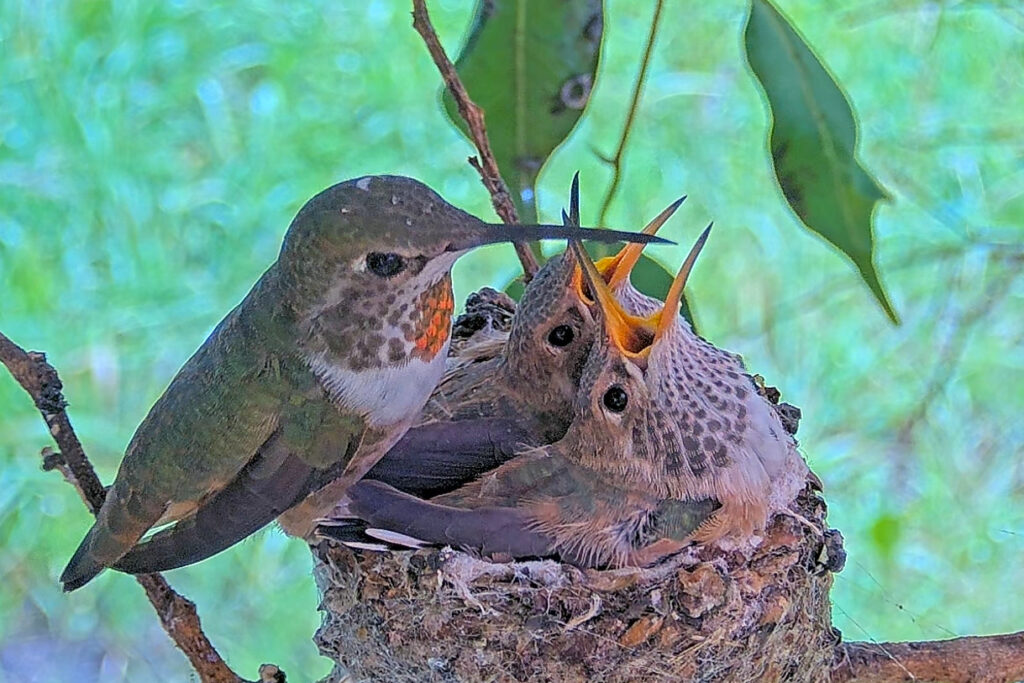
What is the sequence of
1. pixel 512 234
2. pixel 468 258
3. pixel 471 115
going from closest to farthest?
pixel 512 234 → pixel 471 115 → pixel 468 258

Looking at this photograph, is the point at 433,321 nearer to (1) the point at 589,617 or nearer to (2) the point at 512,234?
(2) the point at 512,234

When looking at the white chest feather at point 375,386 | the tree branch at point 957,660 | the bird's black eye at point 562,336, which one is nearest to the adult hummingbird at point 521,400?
the bird's black eye at point 562,336

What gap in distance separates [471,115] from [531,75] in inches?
5.6

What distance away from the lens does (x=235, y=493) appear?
0.87 meters

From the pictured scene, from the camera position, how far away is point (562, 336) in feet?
3.57

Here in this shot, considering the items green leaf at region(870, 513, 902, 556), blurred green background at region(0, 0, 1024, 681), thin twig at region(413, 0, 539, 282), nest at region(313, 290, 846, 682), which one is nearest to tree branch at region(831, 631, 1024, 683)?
nest at region(313, 290, 846, 682)

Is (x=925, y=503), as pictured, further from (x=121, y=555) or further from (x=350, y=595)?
(x=121, y=555)

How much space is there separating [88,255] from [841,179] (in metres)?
1.57

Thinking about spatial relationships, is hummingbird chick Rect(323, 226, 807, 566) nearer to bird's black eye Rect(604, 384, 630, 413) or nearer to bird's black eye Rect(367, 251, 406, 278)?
bird's black eye Rect(604, 384, 630, 413)

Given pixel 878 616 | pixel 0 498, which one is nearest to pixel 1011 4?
pixel 878 616

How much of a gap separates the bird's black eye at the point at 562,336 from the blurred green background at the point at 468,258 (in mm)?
960

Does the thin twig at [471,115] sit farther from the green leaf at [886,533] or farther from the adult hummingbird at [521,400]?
the green leaf at [886,533]

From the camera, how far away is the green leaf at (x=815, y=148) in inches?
39.3

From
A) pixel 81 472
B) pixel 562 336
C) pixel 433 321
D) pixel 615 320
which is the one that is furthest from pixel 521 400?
pixel 81 472
